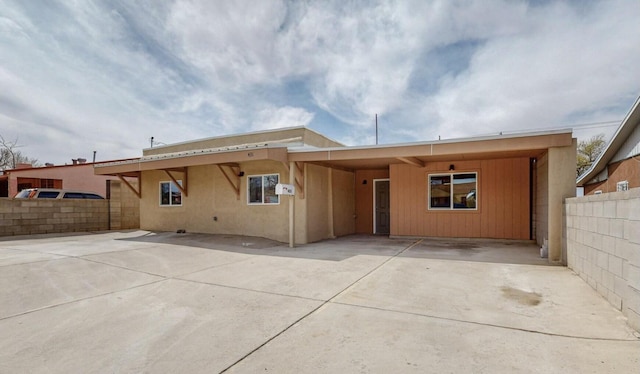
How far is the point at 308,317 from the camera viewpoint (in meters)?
3.44

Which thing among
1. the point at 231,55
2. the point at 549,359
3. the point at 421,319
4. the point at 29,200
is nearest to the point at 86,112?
the point at 29,200

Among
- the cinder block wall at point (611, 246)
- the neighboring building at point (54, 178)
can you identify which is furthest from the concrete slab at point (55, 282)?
the neighboring building at point (54, 178)

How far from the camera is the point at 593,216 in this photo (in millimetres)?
4426

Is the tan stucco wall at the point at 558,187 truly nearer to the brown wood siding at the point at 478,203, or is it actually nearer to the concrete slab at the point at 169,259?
the brown wood siding at the point at 478,203

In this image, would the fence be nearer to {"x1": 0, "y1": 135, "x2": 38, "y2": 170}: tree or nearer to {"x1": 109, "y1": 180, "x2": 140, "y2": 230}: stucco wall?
{"x1": 109, "y1": 180, "x2": 140, "y2": 230}: stucco wall

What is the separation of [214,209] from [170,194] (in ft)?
8.67

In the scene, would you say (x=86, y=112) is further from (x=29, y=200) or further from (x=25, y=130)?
(x=25, y=130)

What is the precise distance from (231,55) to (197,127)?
283 inches

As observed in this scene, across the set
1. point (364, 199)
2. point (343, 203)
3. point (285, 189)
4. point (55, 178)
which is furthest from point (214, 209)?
point (55, 178)

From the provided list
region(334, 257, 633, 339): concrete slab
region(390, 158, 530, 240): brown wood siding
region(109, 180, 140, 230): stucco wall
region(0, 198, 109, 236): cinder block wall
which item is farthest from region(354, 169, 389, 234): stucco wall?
region(0, 198, 109, 236): cinder block wall

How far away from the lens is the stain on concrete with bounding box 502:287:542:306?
12.7 feet

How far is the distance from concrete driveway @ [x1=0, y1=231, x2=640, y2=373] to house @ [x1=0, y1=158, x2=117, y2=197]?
51.9 feet

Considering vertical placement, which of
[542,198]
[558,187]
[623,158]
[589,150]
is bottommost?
[542,198]

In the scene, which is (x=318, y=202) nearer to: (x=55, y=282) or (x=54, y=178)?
→ (x=55, y=282)
